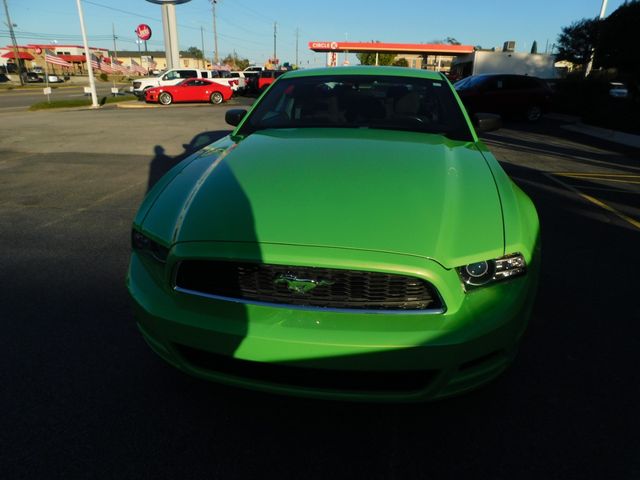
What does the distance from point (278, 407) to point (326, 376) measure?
49 centimetres

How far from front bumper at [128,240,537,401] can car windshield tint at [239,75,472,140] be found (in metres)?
1.73

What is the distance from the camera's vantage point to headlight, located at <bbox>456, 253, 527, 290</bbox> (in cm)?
181

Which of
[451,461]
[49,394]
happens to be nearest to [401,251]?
[451,461]

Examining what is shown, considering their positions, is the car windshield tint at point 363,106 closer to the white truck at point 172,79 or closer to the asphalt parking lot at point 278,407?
the asphalt parking lot at point 278,407

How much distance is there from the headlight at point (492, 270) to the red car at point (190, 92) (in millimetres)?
23705

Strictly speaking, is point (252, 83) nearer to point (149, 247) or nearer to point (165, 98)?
point (165, 98)

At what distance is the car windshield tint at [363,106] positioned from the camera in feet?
10.9

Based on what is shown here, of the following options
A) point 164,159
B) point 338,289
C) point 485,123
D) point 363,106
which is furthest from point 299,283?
point 164,159

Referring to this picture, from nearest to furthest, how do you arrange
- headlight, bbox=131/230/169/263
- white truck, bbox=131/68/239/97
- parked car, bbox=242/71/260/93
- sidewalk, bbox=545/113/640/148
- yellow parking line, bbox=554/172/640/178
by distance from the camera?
1. headlight, bbox=131/230/169/263
2. yellow parking line, bbox=554/172/640/178
3. sidewalk, bbox=545/113/640/148
4. white truck, bbox=131/68/239/97
5. parked car, bbox=242/71/260/93

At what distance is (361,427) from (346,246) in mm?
896

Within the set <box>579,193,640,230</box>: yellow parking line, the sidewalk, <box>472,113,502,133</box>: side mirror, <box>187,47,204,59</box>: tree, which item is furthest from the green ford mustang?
<box>187,47,204,59</box>: tree

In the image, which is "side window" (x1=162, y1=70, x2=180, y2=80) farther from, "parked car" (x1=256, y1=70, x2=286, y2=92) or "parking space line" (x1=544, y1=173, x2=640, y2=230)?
"parking space line" (x1=544, y1=173, x2=640, y2=230)

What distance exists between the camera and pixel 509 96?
52.1 feet

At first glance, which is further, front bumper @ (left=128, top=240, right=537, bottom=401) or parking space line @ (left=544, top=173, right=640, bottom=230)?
parking space line @ (left=544, top=173, right=640, bottom=230)
